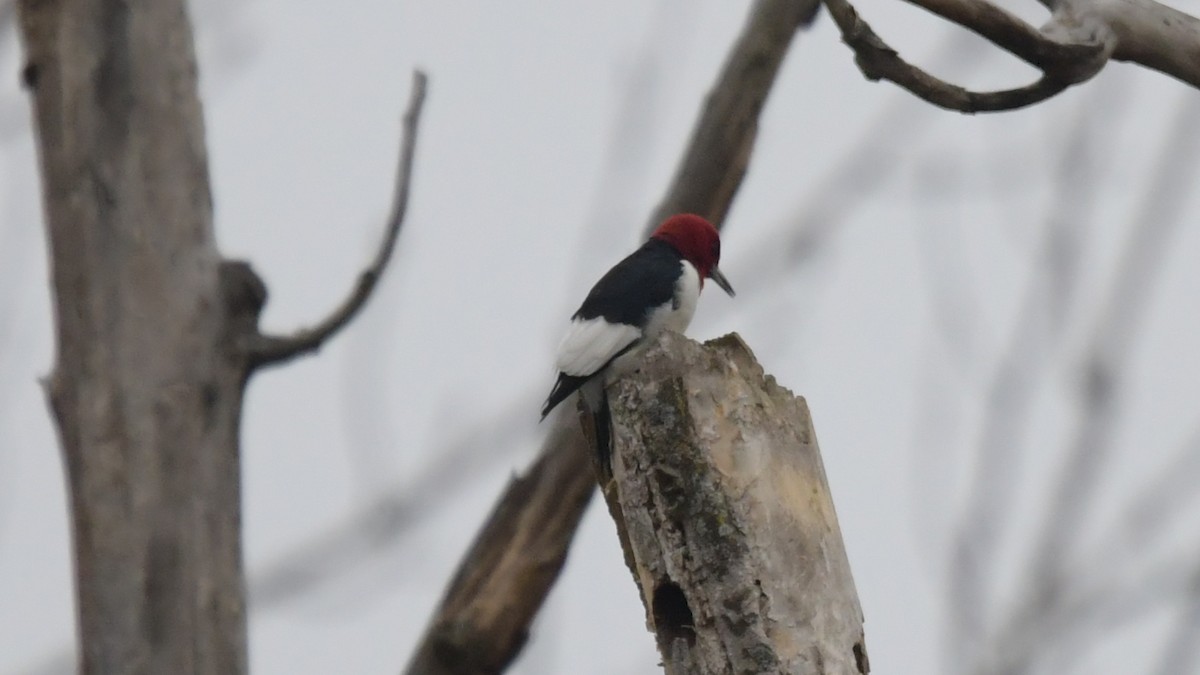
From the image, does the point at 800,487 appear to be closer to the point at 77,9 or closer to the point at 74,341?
the point at 74,341

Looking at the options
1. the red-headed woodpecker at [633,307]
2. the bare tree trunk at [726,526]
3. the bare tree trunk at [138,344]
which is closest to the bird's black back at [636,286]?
the red-headed woodpecker at [633,307]

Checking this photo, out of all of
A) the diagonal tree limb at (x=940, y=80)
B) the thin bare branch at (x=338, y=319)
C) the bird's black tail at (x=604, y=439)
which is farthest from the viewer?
the thin bare branch at (x=338, y=319)

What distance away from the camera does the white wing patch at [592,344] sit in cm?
341

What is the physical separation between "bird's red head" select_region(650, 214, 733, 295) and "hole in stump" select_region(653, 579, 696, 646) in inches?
66.1

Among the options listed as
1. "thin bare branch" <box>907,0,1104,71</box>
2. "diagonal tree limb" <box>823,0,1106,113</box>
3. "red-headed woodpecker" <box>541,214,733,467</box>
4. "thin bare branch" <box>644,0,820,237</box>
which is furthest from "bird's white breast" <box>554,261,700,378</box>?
"thin bare branch" <box>907,0,1104,71</box>

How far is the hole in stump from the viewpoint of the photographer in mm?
2564

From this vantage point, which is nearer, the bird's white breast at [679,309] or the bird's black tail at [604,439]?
the bird's black tail at [604,439]

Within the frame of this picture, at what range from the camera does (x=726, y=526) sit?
2.50 metres

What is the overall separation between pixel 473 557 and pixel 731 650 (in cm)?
126

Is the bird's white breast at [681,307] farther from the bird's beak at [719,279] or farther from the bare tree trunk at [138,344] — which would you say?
the bare tree trunk at [138,344]

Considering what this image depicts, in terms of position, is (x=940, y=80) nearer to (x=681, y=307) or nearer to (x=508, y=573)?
(x=681, y=307)

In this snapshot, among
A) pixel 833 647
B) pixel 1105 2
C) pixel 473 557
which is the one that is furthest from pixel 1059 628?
pixel 473 557

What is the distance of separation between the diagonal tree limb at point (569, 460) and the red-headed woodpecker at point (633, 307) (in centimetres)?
11

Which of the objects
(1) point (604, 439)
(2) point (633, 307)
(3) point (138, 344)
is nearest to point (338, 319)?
(3) point (138, 344)
